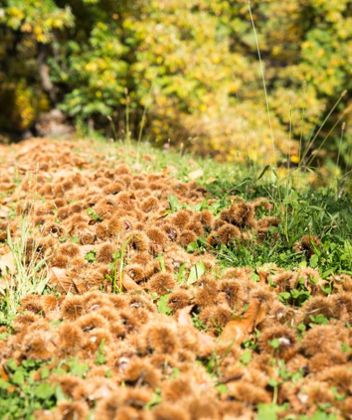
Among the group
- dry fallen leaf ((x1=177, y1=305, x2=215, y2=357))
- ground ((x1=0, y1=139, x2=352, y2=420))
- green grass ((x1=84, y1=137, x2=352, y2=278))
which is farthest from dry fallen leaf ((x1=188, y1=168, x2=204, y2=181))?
dry fallen leaf ((x1=177, y1=305, x2=215, y2=357))

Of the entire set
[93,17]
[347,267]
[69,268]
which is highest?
[93,17]

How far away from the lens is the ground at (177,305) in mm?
1586

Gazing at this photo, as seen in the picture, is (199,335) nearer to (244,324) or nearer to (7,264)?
(244,324)

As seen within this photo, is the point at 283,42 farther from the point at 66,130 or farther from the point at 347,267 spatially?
the point at 347,267

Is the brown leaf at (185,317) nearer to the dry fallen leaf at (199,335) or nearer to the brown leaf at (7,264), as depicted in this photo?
the dry fallen leaf at (199,335)

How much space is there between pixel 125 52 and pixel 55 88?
2.75 m

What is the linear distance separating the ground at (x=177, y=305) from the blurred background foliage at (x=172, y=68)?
8.98 feet

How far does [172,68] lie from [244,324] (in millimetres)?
5811

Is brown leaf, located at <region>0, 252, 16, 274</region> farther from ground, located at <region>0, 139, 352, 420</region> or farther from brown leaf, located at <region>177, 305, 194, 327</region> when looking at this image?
brown leaf, located at <region>177, 305, 194, 327</region>

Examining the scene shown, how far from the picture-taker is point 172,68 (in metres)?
7.12

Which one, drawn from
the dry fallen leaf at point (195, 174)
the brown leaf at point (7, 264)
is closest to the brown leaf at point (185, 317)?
the brown leaf at point (7, 264)

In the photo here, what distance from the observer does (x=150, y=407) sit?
153cm

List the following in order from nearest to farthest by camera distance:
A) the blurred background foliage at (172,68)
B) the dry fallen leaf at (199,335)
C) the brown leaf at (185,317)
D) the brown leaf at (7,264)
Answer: the dry fallen leaf at (199,335) < the brown leaf at (185,317) < the brown leaf at (7,264) < the blurred background foliage at (172,68)

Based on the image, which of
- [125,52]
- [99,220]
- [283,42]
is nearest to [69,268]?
[99,220]
